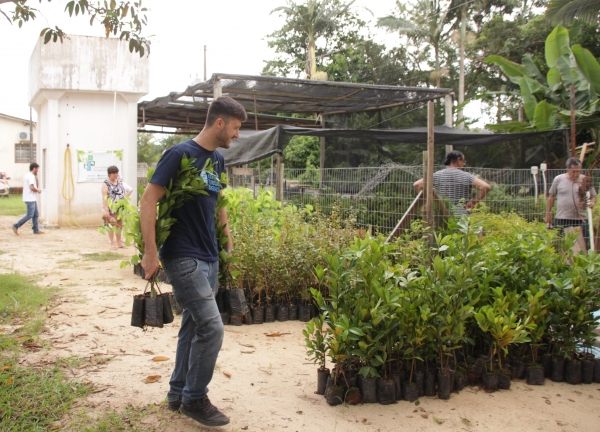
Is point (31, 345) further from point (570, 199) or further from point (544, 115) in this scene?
point (544, 115)

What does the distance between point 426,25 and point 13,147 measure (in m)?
25.8

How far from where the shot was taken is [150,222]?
10.2 ft

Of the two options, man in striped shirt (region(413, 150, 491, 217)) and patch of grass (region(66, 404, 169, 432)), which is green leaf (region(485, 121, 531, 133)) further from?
patch of grass (region(66, 404, 169, 432))

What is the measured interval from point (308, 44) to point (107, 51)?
16507 mm

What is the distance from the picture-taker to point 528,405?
3.73m

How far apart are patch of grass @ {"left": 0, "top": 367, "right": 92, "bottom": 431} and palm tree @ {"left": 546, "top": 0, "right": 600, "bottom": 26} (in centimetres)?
1486

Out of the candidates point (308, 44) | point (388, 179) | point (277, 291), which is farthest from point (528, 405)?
point (308, 44)

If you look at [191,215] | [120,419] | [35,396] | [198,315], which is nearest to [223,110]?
[191,215]

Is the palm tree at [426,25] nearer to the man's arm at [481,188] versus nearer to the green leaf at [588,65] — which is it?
the green leaf at [588,65]

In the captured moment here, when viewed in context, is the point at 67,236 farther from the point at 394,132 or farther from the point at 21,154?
→ the point at 21,154

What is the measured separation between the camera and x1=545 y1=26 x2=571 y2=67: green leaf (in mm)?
13180

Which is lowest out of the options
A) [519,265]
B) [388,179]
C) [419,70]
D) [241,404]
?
[241,404]

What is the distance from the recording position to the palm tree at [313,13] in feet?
94.8

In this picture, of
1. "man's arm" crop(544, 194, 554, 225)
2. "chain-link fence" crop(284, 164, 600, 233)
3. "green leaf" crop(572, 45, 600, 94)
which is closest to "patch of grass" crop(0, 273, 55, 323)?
"chain-link fence" crop(284, 164, 600, 233)
